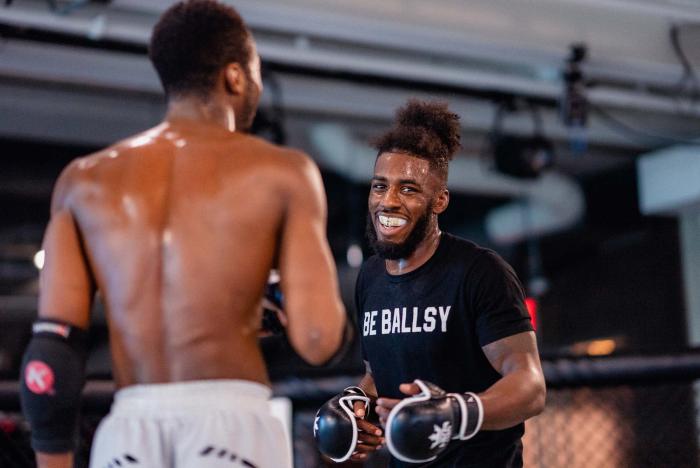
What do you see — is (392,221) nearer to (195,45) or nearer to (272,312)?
(272,312)

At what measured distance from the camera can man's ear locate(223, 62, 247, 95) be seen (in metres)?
1.84

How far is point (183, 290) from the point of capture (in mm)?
1692

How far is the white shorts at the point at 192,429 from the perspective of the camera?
5.35 ft

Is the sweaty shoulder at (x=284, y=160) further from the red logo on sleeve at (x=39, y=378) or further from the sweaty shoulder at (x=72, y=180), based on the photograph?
the red logo on sleeve at (x=39, y=378)

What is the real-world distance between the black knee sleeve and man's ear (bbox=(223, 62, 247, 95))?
20.6 inches

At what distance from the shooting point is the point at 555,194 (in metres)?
7.54

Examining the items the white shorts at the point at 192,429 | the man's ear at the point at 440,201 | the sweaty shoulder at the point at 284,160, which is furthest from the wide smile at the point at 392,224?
the white shorts at the point at 192,429

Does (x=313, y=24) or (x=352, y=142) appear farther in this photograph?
(x=352, y=142)

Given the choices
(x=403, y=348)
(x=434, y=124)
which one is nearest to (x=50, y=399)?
(x=403, y=348)

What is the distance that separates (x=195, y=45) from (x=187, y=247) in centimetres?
39

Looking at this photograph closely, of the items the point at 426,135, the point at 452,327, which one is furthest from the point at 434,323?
the point at 426,135

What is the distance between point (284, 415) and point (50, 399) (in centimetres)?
141

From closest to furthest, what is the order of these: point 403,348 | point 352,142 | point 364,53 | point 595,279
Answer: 1. point 403,348
2. point 364,53
3. point 352,142
4. point 595,279

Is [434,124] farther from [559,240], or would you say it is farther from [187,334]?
[559,240]
